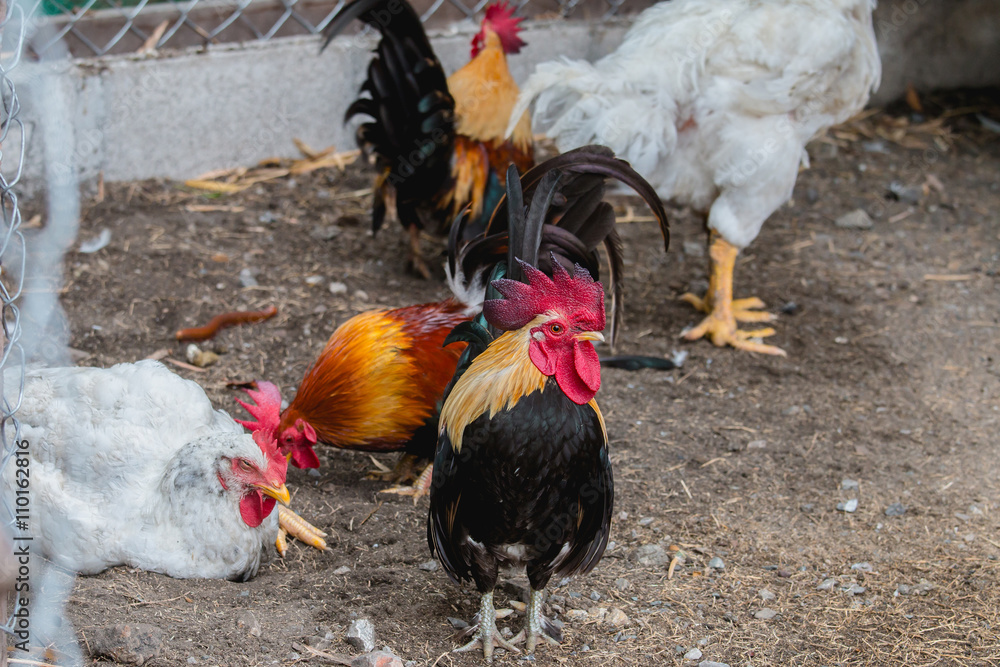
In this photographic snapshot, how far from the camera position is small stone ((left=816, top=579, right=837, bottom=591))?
8.79 feet

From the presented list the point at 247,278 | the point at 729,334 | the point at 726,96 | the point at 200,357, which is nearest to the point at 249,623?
the point at 200,357

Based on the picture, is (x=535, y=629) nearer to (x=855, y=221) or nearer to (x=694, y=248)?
(x=694, y=248)

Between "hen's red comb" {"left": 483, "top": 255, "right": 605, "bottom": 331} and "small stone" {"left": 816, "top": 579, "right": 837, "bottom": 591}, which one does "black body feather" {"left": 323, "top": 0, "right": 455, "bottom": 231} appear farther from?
"small stone" {"left": 816, "top": 579, "right": 837, "bottom": 591}

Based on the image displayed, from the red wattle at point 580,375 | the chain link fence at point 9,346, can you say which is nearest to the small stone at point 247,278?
the chain link fence at point 9,346

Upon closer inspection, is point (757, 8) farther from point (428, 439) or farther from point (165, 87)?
point (165, 87)

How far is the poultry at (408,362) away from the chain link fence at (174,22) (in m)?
2.60

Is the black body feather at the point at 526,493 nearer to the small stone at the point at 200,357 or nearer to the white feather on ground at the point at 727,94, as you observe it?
the small stone at the point at 200,357

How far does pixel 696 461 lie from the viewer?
336 cm

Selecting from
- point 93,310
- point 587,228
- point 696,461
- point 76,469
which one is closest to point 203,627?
point 76,469

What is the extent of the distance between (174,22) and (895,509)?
15.9 ft

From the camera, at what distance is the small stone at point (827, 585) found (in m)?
2.68

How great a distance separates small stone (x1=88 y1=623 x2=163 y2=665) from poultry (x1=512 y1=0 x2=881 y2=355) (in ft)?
9.02

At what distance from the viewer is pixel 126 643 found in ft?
6.68

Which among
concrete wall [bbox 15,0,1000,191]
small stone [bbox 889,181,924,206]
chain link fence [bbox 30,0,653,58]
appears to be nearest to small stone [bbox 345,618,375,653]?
concrete wall [bbox 15,0,1000,191]
